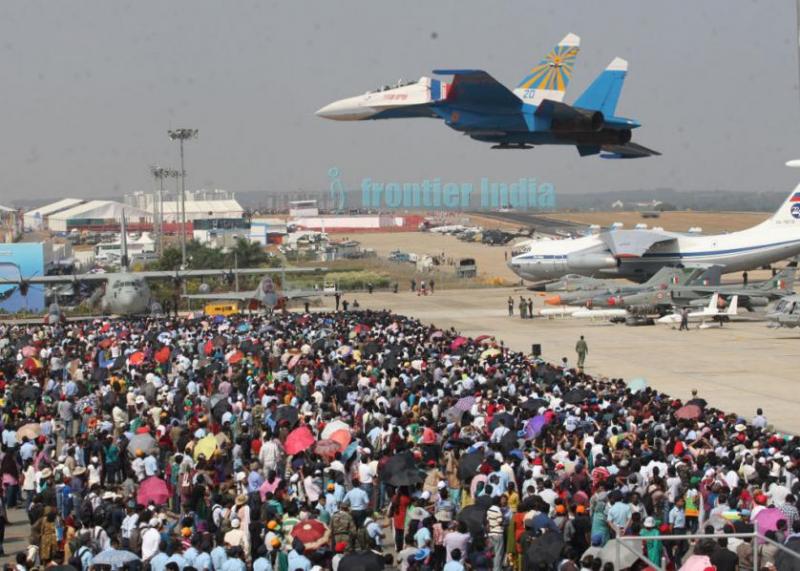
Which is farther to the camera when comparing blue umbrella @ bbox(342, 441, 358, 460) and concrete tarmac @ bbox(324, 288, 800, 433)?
concrete tarmac @ bbox(324, 288, 800, 433)

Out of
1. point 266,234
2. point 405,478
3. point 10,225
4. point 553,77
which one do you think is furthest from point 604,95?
point 10,225

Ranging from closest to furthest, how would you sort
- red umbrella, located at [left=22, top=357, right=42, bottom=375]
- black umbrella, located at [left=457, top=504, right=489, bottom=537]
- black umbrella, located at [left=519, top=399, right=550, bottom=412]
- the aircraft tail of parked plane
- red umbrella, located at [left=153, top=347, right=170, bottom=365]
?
black umbrella, located at [left=457, top=504, right=489, bottom=537] → black umbrella, located at [left=519, top=399, right=550, bottom=412] → red umbrella, located at [left=22, top=357, right=42, bottom=375] → red umbrella, located at [left=153, top=347, right=170, bottom=365] → the aircraft tail of parked plane

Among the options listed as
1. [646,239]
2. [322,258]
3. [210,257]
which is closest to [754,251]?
[646,239]

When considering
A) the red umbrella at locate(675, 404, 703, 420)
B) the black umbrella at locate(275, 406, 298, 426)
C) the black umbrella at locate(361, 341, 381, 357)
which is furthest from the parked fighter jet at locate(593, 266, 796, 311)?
the black umbrella at locate(275, 406, 298, 426)

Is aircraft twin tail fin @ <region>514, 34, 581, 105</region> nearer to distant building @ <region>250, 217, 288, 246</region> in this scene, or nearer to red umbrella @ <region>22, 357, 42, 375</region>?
red umbrella @ <region>22, 357, 42, 375</region>

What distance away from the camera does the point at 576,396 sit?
20.1 meters

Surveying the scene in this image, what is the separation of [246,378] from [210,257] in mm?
61469

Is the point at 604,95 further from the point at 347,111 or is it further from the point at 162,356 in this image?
the point at 162,356

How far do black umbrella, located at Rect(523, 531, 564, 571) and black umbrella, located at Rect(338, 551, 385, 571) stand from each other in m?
1.61

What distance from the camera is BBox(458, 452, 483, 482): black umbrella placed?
14586mm

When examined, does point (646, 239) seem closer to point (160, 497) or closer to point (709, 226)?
point (160, 497)

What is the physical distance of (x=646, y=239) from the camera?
198 ft

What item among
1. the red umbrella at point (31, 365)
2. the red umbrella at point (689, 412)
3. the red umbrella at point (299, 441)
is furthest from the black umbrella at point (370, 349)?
the red umbrella at point (299, 441)

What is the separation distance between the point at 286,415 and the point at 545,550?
7.72m
